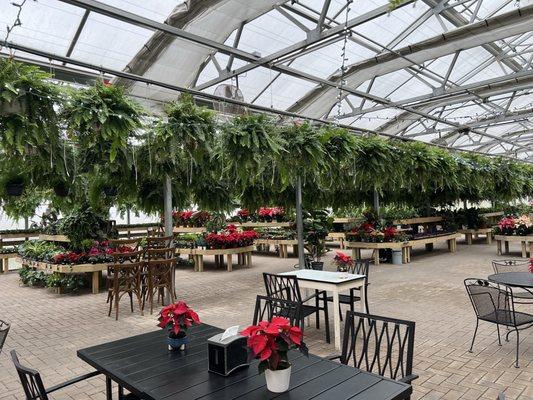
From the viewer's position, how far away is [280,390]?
63.6 inches

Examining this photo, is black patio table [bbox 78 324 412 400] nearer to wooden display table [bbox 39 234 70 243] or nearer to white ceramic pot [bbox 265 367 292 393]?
white ceramic pot [bbox 265 367 292 393]

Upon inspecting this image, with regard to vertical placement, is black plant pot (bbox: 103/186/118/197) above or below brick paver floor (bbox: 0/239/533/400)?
above

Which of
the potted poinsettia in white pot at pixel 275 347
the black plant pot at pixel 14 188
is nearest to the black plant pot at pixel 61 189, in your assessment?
the black plant pot at pixel 14 188

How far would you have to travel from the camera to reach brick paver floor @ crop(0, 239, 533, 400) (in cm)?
311

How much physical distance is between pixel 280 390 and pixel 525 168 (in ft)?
41.4

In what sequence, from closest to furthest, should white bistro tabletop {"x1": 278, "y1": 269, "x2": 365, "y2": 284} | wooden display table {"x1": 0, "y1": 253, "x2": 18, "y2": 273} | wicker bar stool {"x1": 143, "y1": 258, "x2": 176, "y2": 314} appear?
white bistro tabletop {"x1": 278, "y1": 269, "x2": 365, "y2": 284} < wicker bar stool {"x1": 143, "y1": 258, "x2": 176, "y2": 314} < wooden display table {"x1": 0, "y1": 253, "x2": 18, "y2": 273}

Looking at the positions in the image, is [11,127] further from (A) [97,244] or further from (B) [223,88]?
(A) [97,244]

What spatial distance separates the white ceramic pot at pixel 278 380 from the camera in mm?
1609

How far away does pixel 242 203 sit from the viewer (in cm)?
870

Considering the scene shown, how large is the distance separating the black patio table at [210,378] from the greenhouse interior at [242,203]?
12mm

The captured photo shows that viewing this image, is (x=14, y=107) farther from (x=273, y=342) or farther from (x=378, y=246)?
(x=378, y=246)

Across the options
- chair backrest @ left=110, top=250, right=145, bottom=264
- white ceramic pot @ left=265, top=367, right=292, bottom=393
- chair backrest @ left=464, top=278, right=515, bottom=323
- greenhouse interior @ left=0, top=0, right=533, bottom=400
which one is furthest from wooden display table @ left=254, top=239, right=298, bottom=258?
white ceramic pot @ left=265, top=367, right=292, bottom=393

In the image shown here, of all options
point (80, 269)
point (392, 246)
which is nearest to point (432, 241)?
point (392, 246)

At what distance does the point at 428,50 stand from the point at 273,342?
8.18m
